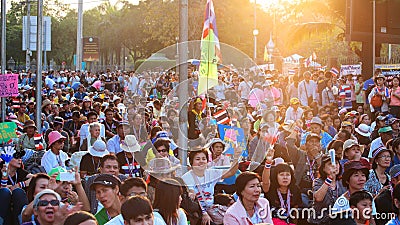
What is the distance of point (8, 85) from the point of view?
49.0ft

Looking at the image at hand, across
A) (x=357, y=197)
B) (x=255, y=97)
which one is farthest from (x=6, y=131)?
(x=255, y=97)

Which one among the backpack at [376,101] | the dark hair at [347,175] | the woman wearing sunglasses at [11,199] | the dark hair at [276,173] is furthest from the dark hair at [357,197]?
the backpack at [376,101]

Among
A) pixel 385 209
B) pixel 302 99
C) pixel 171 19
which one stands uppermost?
pixel 171 19

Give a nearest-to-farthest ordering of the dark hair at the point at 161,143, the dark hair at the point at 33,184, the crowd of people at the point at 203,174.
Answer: the crowd of people at the point at 203,174 → the dark hair at the point at 33,184 → the dark hair at the point at 161,143

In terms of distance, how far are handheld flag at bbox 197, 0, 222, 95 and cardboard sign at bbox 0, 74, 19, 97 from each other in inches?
305

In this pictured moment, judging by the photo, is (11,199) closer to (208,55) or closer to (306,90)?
(208,55)

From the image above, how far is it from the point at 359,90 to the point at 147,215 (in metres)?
16.1

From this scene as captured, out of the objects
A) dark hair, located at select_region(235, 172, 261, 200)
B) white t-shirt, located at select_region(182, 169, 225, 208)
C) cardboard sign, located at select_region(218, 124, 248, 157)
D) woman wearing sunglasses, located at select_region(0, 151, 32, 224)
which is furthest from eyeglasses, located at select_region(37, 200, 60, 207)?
cardboard sign, located at select_region(218, 124, 248, 157)

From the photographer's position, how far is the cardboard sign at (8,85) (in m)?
14.9

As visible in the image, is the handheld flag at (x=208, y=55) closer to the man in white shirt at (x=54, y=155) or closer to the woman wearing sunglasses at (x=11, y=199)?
the woman wearing sunglasses at (x=11, y=199)

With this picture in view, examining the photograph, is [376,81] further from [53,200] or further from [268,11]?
[268,11]

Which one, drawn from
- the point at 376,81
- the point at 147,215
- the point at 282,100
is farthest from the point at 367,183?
the point at 282,100

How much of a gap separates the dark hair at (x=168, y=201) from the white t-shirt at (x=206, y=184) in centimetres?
123

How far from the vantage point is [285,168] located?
819 cm
